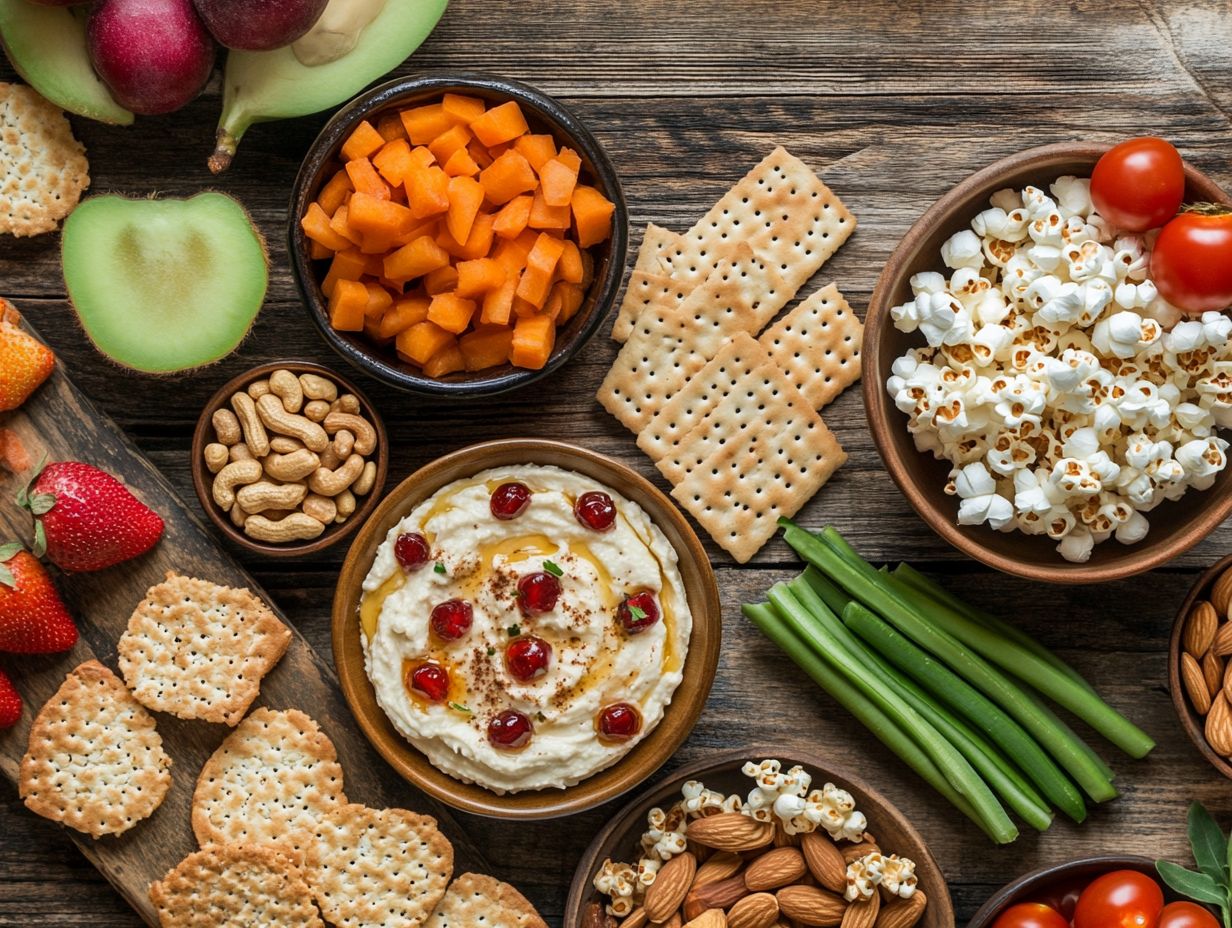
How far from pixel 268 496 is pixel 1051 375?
1454 mm

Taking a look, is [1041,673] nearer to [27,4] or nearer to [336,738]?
[336,738]

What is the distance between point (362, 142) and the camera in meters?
2.17

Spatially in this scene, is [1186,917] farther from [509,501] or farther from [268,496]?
[268,496]

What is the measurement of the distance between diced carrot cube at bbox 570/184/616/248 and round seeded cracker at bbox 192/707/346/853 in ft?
3.59

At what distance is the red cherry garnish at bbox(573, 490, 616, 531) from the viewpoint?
86.0 inches

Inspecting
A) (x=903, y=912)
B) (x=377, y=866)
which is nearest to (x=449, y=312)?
(x=377, y=866)

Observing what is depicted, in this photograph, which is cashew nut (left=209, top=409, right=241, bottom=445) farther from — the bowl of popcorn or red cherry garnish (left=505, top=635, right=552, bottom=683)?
the bowl of popcorn

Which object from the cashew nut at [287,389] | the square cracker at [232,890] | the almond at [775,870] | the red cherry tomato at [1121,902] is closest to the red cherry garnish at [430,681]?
the square cracker at [232,890]

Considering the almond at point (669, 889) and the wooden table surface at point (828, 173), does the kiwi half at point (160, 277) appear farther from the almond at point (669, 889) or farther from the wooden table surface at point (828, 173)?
the almond at point (669, 889)

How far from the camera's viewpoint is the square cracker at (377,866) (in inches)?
91.0

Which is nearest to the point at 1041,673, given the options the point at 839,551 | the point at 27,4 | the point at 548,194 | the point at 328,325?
the point at 839,551

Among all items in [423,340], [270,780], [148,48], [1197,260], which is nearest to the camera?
[1197,260]

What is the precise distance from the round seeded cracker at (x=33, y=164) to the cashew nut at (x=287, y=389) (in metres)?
0.55

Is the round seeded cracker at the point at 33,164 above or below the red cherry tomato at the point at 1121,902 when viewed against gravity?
above
